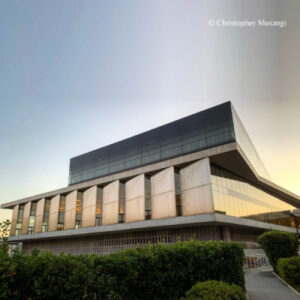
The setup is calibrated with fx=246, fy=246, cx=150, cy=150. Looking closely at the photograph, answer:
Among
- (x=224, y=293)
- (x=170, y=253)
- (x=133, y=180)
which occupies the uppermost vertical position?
(x=133, y=180)

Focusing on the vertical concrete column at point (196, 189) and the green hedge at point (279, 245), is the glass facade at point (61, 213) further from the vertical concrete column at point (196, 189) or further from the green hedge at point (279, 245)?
the green hedge at point (279, 245)

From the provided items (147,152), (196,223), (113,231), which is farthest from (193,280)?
(147,152)

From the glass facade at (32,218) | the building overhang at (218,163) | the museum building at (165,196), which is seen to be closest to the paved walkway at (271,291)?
the museum building at (165,196)

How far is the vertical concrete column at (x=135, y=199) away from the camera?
2777 cm

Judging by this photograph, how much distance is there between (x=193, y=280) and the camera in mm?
8258

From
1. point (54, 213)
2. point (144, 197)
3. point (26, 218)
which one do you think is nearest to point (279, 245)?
point (144, 197)

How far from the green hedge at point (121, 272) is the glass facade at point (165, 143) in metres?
19.6

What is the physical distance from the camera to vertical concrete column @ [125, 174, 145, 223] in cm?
2777

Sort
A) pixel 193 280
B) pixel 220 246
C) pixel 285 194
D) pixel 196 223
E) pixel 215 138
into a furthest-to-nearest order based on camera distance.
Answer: pixel 285 194 → pixel 215 138 → pixel 196 223 → pixel 220 246 → pixel 193 280

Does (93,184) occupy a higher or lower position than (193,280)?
higher

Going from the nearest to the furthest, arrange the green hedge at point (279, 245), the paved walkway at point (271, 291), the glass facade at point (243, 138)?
the paved walkway at point (271, 291), the green hedge at point (279, 245), the glass facade at point (243, 138)

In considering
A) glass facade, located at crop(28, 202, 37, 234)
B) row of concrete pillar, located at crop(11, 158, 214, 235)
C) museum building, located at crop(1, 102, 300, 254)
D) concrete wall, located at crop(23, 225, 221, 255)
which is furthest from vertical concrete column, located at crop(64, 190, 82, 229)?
glass facade, located at crop(28, 202, 37, 234)

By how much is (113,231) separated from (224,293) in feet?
82.5

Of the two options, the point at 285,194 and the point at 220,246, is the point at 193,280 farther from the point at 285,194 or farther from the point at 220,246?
the point at 285,194
